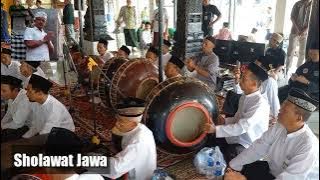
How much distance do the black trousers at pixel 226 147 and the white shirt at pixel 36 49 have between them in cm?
209

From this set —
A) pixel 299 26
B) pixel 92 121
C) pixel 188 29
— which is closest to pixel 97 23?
pixel 188 29

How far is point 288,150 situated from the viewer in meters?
2.72

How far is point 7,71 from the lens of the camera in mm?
4957

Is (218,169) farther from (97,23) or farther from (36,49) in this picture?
(97,23)

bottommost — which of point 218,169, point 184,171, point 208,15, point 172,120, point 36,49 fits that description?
point 184,171

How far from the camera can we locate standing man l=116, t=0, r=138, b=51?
10430 mm

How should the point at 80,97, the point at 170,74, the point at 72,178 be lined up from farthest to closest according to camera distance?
the point at 80,97 < the point at 170,74 < the point at 72,178

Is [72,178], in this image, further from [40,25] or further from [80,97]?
[80,97]

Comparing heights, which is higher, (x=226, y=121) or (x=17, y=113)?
(x=17, y=113)

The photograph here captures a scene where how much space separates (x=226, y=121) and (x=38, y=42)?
2.30 meters

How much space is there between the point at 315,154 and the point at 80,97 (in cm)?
443

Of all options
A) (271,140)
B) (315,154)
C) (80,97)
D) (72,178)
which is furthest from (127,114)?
(80,97)

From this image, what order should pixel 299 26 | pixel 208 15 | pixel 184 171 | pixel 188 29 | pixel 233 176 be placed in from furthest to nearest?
1. pixel 208 15
2. pixel 299 26
3. pixel 188 29
4. pixel 184 171
5. pixel 233 176

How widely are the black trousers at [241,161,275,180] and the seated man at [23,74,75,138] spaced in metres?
1.88
